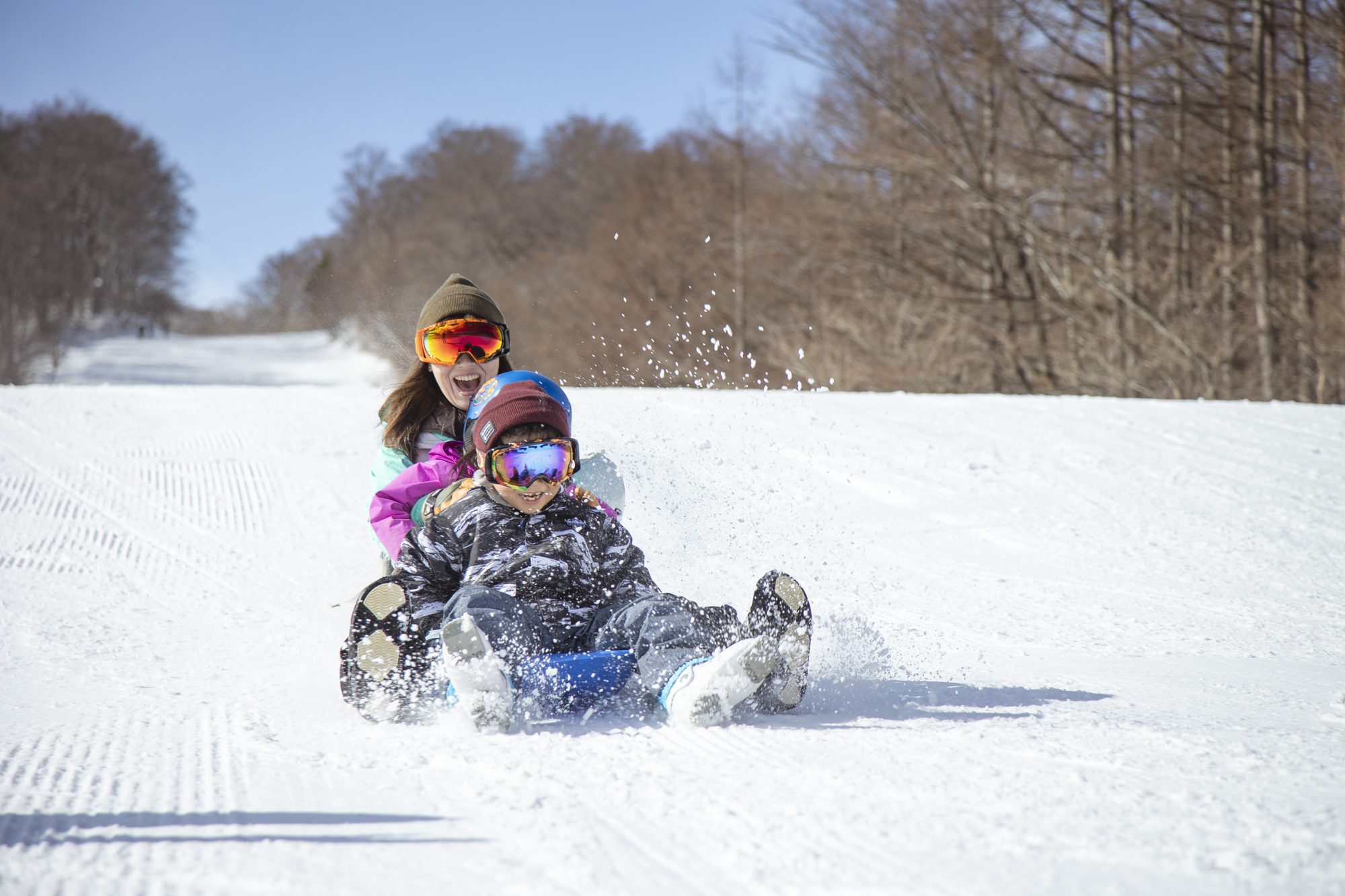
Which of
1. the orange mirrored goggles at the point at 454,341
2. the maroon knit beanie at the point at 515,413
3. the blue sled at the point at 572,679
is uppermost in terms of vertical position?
the orange mirrored goggles at the point at 454,341

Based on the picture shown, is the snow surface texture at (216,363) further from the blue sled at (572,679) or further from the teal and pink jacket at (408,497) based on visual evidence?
the blue sled at (572,679)

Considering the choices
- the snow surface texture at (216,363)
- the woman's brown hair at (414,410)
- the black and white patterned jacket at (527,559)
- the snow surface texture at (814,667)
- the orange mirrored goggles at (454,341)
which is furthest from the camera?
the snow surface texture at (216,363)

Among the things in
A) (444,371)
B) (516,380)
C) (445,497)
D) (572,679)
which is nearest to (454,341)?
(444,371)

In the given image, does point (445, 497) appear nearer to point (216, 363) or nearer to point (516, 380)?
point (516, 380)

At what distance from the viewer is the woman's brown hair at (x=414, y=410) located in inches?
106

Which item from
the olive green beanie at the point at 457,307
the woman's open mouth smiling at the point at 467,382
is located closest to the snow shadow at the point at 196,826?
the woman's open mouth smiling at the point at 467,382

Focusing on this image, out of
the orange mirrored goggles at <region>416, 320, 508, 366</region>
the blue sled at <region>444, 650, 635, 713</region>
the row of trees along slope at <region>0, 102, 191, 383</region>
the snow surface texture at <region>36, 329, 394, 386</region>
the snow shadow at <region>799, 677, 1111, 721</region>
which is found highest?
the row of trees along slope at <region>0, 102, 191, 383</region>

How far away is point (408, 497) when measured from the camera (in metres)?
2.49

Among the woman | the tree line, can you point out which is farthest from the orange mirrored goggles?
the tree line

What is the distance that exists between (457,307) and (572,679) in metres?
1.36

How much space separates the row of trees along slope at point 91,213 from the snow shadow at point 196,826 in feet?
82.8

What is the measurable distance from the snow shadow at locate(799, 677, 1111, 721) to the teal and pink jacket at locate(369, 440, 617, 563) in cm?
70

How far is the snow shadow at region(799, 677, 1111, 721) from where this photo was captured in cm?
206

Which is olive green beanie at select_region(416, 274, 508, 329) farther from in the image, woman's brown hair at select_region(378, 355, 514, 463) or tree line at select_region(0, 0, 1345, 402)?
tree line at select_region(0, 0, 1345, 402)
